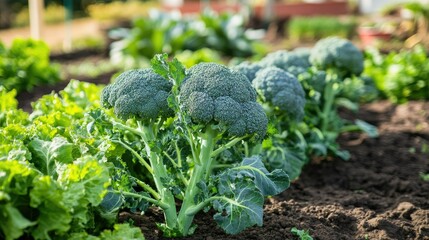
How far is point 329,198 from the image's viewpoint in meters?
5.11

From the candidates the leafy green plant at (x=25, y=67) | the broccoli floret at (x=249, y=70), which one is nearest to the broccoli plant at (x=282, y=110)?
the broccoli floret at (x=249, y=70)

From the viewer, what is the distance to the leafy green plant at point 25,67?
8430 millimetres

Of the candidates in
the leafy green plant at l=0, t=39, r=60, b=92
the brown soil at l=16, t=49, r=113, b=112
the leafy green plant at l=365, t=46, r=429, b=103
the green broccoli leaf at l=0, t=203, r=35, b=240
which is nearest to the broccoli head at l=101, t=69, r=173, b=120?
the green broccoli leaf at l=0, t=203, r=35, b=240

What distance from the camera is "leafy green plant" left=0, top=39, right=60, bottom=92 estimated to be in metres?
8.43

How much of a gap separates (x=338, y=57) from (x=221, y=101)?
9.86 feet

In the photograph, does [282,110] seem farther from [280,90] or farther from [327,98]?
[327,98]

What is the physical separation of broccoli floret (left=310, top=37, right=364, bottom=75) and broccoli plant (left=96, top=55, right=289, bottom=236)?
267 cm

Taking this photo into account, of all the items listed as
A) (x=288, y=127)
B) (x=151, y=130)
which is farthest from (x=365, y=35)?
(x=151, y=130)

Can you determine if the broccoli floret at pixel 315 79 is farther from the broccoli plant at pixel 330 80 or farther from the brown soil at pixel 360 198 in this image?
the brown soil at pixel 360 198

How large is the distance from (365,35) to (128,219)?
11586mm

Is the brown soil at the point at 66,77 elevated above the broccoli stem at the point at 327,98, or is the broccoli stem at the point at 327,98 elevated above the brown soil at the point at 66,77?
the broccoli stem at the point at 327,98

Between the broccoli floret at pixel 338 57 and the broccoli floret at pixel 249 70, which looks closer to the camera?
the broccoli floret at pixel 249 70

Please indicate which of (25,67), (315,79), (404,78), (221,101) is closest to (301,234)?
(221,101)

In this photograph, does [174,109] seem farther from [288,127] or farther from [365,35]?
[365,35]
